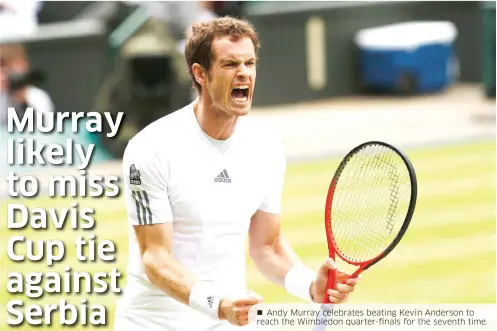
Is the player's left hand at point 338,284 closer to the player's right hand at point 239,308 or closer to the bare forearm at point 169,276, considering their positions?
the player's right hand at point 239,308

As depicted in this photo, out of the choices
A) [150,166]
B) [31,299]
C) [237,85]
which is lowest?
[31,299]

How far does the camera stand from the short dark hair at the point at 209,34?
5.01 meters

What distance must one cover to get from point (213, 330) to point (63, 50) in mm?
9807

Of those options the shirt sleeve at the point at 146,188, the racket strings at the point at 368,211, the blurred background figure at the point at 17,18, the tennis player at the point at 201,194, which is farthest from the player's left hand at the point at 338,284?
the blurred background figure at the point at 17,18

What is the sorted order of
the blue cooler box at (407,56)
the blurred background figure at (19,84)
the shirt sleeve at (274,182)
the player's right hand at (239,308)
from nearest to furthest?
the player's right hand at (239,308) → the shirt sleeve at (274,182) → the blurred background figure at (19,84) → the blue cooler box at (407,56)

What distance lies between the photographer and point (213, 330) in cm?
512

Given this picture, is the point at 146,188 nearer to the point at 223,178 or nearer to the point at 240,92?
the point at 223,178

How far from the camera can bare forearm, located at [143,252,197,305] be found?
4852 millimetres

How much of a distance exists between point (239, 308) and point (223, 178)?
0.68m

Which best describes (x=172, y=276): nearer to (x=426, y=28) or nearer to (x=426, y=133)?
(x=426, y=133)

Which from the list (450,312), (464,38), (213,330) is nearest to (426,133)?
(464,38)

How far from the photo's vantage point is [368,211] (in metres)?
5.89

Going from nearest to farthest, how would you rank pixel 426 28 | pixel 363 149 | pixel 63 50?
pixel 363 149, pixel 63 50, pixel 426 28

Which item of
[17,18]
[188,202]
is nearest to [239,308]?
[188,202]
